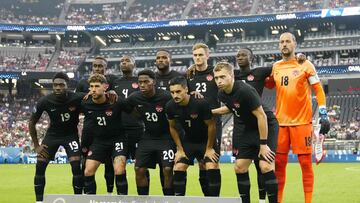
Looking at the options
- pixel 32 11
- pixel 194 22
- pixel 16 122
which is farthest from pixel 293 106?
pixel 32 11

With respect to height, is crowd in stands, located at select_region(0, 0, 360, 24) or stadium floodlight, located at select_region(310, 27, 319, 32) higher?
crowd in stands, located at select_region(0, 0, 360, 24)

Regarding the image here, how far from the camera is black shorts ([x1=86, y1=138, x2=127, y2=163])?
33.0 feet

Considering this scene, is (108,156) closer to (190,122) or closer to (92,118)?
(92,118)

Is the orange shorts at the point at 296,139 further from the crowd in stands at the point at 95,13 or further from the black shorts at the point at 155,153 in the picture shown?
the crowd in stands at the point at 95,13

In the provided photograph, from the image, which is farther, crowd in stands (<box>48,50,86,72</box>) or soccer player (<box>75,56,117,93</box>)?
crowd in stands (<box>48,50,86,72</box>)

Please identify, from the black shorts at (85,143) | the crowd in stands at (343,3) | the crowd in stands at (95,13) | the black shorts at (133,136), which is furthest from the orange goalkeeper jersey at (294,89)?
the crowd in stands at (95,13)

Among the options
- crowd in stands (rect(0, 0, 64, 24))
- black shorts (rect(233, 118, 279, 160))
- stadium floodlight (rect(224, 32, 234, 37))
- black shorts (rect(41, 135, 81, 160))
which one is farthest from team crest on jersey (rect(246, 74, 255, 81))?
crowd in stands (rect(0, 0, 64, 24))

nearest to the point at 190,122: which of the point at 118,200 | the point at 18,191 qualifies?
the point at 118,200

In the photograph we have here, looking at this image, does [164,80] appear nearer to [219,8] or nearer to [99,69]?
[99,69]

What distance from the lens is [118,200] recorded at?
7.11m

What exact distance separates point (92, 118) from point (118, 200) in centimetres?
336

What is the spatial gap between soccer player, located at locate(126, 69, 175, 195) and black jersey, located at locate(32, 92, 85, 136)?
1287mm

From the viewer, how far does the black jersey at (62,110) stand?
10445 millimetres

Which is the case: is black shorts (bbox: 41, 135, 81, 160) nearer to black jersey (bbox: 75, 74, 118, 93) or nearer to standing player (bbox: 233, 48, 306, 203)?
black jersey (bbox: 75, 74, 118, 93)
